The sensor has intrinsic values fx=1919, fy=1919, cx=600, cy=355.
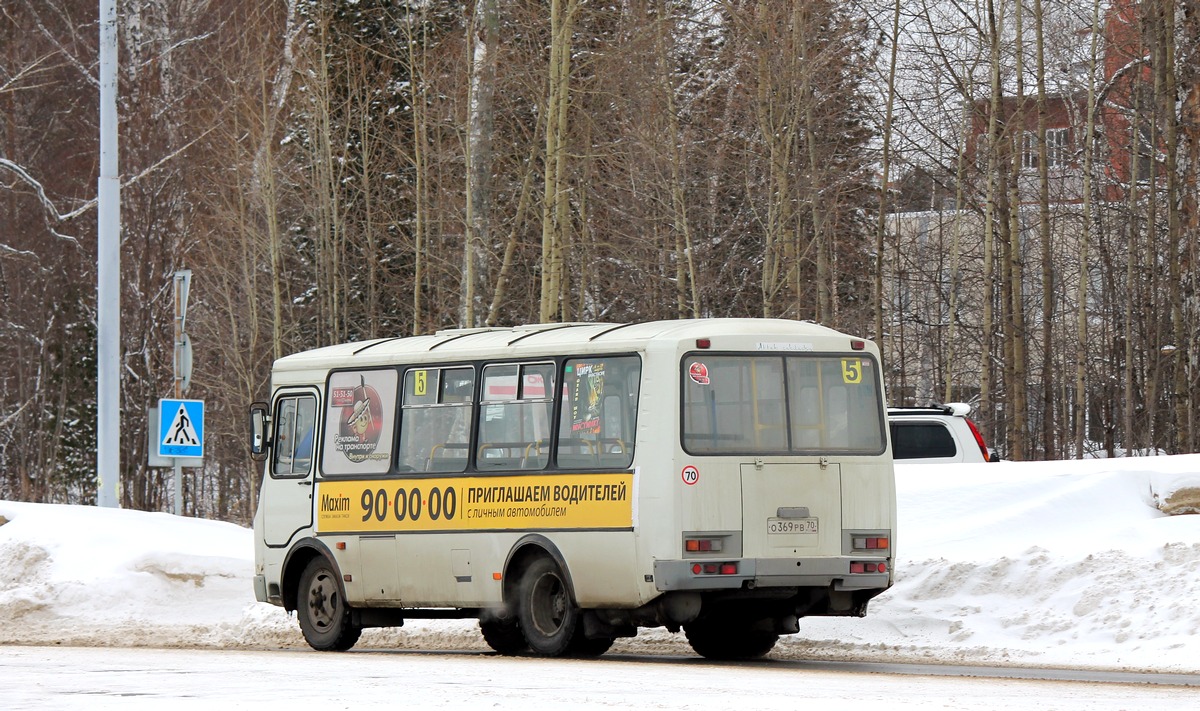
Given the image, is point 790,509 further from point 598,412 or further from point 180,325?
point 180,325

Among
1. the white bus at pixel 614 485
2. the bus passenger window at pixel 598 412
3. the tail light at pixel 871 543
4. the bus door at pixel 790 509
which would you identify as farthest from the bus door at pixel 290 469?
the tail light at pixel 871 543

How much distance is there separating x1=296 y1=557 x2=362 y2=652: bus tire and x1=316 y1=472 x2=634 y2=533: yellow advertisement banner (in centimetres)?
42

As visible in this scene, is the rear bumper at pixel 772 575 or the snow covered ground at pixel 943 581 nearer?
the rear bumper at pixel 772 575

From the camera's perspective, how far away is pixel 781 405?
1450cm

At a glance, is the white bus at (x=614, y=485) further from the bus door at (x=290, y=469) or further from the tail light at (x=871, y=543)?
the bus door at (x=290, y=469)

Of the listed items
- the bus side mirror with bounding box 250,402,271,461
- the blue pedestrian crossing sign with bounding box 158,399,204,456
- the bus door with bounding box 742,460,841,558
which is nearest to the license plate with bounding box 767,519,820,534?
the bus door with bounding box 742,460,841,558

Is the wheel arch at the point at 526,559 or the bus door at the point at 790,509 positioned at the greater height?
the bus door at the point at 790,509

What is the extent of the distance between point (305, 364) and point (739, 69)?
17957mm

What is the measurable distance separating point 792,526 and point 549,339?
2543 mm

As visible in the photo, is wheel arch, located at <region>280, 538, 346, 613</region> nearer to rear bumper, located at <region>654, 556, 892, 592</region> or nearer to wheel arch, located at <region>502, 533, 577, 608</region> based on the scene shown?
wheel arch, located at <region>502, 533, 577, 608</region>

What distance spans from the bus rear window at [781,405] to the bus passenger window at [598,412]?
0.52 meters

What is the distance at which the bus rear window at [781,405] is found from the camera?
14.2 meters

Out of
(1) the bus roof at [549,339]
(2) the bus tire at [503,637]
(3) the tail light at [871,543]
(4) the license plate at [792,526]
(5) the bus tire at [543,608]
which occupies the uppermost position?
(1) the bus roof at [549,339]

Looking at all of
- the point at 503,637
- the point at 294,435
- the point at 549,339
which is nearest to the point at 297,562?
the point at 294,435
